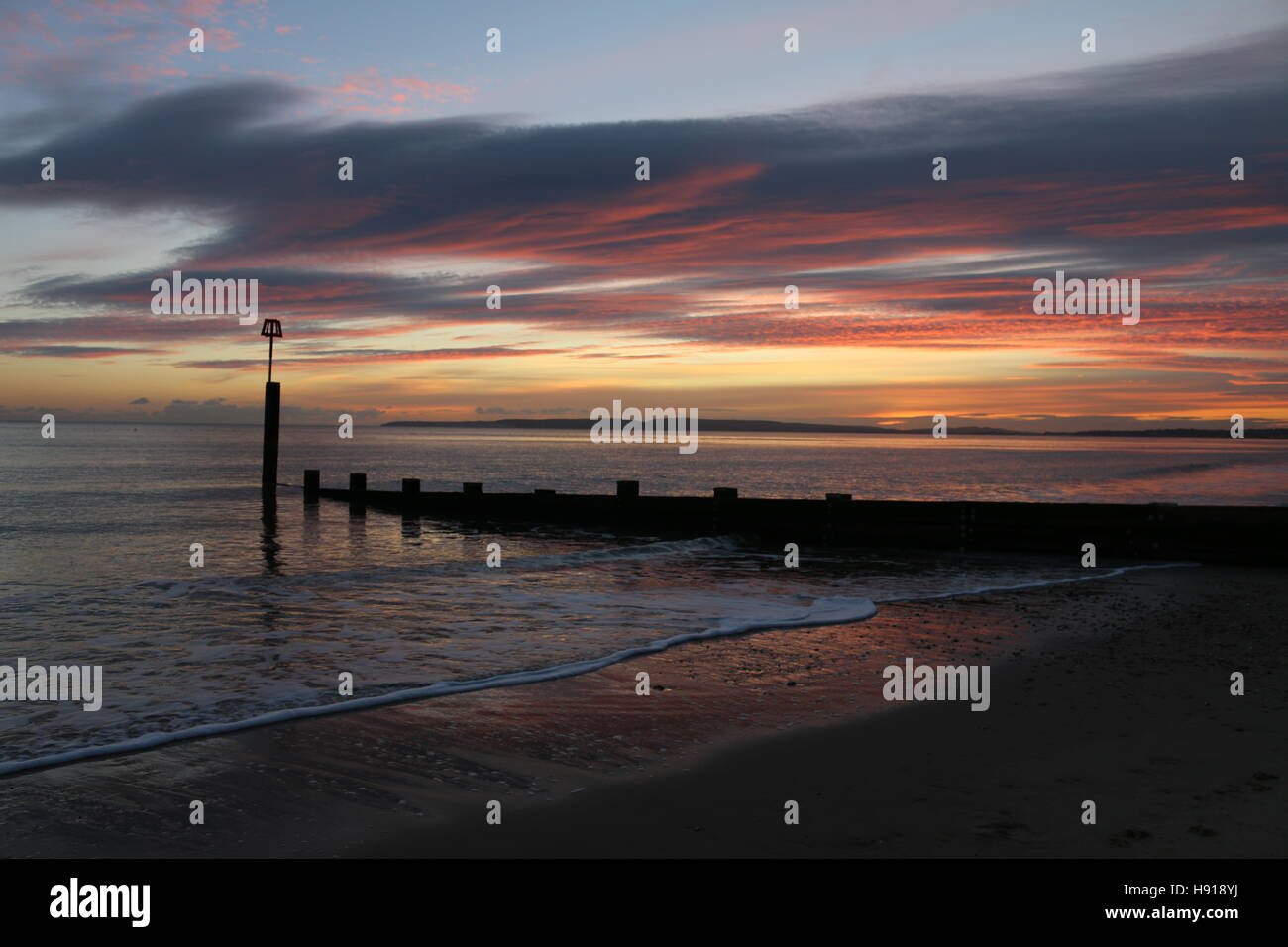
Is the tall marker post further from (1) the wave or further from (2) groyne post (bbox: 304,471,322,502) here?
(1) the wave

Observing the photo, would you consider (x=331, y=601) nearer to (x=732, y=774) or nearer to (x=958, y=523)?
(x=732, y=774)

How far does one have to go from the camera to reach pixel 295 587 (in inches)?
682

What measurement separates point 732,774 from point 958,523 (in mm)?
17545

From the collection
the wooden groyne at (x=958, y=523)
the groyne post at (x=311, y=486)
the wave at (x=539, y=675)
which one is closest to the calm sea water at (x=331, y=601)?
the wave at (x=539, y=675)

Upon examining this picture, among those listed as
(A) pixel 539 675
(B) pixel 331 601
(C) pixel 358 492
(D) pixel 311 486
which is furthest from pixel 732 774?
(D) pixel 311 486

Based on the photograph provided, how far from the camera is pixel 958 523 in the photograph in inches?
905

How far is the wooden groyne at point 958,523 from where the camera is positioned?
2052cm

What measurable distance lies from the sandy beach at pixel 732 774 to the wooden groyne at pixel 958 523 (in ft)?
37.0

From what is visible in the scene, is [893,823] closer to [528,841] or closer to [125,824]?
[528,841]

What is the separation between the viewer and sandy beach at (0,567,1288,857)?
5.69m

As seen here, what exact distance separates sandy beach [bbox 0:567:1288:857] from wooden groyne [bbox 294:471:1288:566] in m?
11.3

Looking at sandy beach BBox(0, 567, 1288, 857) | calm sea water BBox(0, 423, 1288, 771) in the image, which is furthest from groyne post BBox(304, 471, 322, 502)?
sandy beach BBox(0, 567, 1288, 857)

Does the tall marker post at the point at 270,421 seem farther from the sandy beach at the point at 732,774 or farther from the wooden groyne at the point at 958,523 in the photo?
the sandy beach at the point at 732,774
